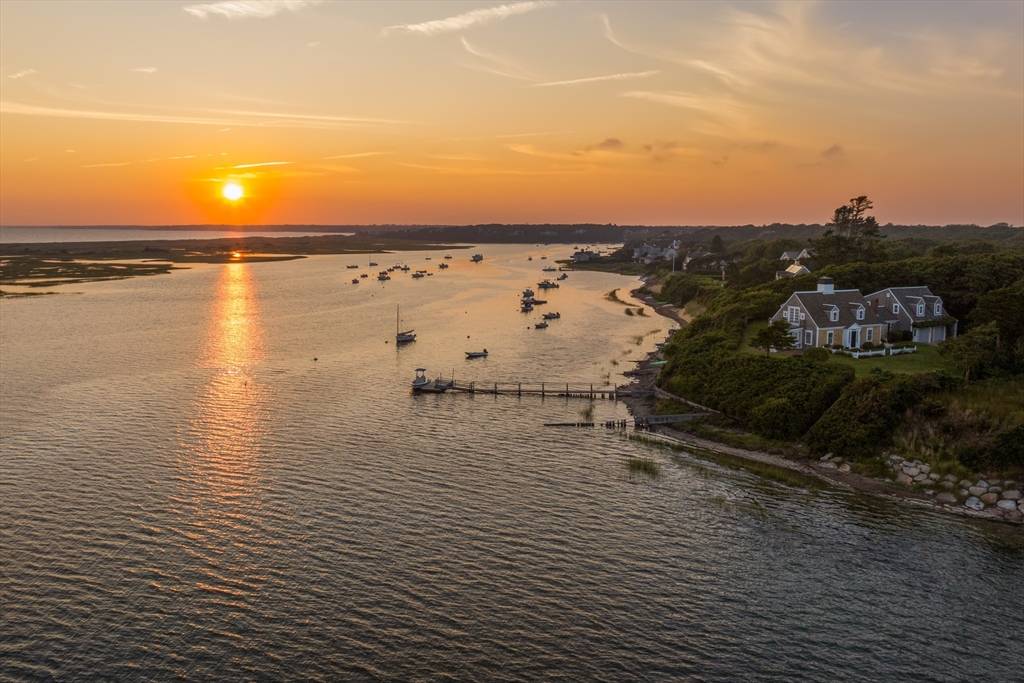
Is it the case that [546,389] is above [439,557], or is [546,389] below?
above

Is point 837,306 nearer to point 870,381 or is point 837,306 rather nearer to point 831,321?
point 831,321

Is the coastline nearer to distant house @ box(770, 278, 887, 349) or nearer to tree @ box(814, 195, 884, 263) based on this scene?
distant house @ box(770, 278, 887, 349)

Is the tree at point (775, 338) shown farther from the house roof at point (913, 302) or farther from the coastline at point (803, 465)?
the house roof at point (913, 302)

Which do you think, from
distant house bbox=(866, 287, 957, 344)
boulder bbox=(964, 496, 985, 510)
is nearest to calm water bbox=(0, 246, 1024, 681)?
boulder bbox=(964, 496, 985, 510)

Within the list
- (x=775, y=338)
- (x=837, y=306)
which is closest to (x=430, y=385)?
(x=775, y=338)

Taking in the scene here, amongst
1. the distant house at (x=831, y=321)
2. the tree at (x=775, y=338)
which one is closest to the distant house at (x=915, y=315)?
the distant house at (x=831, y=321)

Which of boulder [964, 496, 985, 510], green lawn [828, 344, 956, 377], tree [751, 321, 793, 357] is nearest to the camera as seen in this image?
boulder [964, 496, 985, 510]

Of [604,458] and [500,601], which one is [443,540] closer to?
[500,601]
